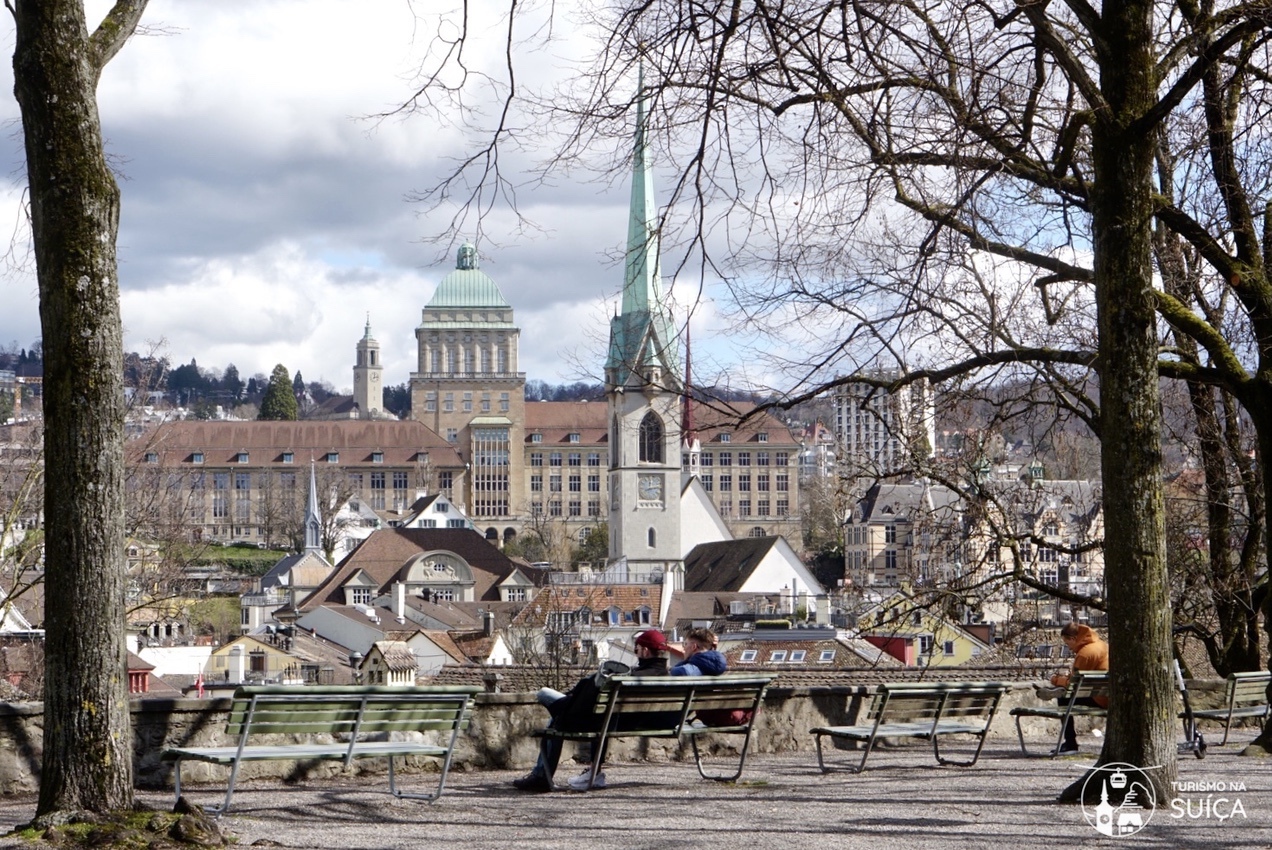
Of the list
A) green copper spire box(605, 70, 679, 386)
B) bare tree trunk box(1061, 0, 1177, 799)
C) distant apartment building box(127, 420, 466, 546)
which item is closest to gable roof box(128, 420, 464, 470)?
distant apartment building box(127, 420, 466, 546)

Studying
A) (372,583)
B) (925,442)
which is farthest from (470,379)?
(925,442)

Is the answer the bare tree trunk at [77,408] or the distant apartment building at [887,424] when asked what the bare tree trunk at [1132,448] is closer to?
Answer: the bare tree trunk at [77,408]

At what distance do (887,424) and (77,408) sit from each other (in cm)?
1017

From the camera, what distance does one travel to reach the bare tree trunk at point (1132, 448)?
782 cm

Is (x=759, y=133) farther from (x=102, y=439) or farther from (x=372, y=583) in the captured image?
(x=372, y=583)

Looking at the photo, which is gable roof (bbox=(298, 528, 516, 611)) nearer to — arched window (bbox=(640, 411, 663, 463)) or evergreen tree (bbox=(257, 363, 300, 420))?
arched window (bbox=(640, 411, 663, 463))

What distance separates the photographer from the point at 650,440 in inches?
3610

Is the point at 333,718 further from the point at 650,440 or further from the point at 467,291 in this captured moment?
the point at 467,291

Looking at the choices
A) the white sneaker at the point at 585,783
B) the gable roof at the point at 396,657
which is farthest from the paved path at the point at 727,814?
the gable roof at the point at 396,657

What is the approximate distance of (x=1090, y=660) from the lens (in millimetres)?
11797

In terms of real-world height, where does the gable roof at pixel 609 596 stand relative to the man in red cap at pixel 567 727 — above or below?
below

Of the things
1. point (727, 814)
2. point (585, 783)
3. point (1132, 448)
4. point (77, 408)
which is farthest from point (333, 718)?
point (1132, 448)

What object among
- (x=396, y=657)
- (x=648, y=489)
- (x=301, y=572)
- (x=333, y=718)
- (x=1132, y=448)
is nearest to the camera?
(x=1132, y=448)

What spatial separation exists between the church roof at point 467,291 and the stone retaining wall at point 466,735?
170 metres
